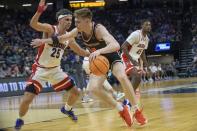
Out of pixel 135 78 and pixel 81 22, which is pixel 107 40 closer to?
pixel 81 22

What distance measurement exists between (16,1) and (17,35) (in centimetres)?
1025

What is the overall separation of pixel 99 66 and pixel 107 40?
38cm

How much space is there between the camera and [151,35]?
36906 mm

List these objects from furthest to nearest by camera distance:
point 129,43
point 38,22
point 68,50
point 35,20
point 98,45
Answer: point 68,50, point 129,43, point 38,22, point 35,20, point 98,45

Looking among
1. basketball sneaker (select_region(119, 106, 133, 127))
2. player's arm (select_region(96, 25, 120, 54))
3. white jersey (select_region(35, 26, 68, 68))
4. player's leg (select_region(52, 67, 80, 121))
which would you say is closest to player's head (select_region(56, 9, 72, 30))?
white jersey (select_region(35, 26, 68, 68))

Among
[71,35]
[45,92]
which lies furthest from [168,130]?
[45,92]

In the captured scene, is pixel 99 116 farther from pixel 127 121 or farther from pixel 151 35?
pixel 151 35

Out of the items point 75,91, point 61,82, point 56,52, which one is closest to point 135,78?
point 75,91

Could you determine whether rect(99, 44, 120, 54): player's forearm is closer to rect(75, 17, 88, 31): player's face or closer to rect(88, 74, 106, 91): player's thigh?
rect(75, 17, 88, 31): player's face

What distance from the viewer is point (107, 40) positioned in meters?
6.42

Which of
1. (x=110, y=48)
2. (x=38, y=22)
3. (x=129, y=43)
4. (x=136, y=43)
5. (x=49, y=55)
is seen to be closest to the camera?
(x=110, y=48)

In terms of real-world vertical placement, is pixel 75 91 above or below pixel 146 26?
below

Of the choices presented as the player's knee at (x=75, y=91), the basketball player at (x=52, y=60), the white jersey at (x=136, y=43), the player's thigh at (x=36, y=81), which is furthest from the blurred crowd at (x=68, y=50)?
the player's thigh at (x=36, y=81)

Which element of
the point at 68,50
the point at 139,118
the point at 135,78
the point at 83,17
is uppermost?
the point at 83,17
